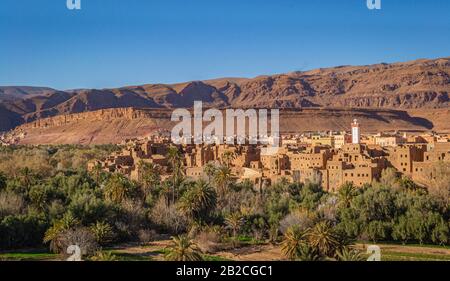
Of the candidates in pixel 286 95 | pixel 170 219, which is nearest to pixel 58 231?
pixel 170 219

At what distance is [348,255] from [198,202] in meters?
9.59

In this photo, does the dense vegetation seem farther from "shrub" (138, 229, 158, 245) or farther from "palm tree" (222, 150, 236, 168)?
"palm tree" (222, 150, 236, 168)

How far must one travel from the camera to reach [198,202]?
22828mm

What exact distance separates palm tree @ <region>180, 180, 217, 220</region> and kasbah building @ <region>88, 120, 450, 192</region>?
8572mm

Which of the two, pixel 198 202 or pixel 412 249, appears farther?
pixel 198 202

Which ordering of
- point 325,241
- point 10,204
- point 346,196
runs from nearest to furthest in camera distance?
point 325,241
point 10,204
point 346,196

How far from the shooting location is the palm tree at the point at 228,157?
3825cm

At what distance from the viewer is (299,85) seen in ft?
483

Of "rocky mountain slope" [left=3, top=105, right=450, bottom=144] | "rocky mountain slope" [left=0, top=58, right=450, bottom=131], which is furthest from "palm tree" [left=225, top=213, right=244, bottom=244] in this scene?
"rocky mountain slope" [left=0, top=58, right=450, bottom=131]

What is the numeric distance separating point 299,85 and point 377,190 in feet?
408

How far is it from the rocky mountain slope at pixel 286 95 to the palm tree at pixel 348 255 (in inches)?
3836

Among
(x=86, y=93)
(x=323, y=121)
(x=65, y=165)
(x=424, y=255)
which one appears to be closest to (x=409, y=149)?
(x=424, y=255)

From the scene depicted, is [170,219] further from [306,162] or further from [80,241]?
[306,162]

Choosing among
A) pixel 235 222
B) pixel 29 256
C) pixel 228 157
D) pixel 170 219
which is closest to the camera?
pixel 29 256
